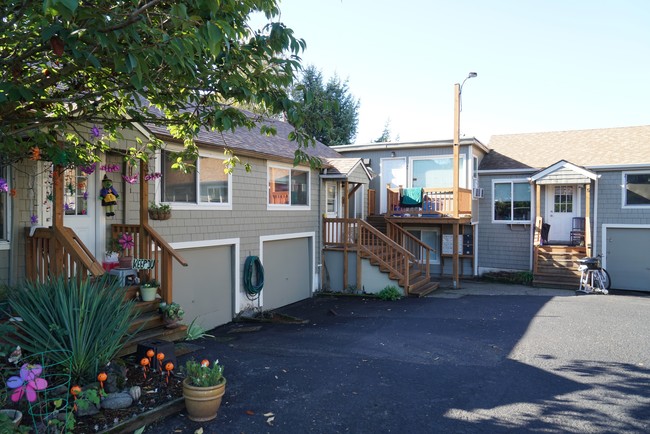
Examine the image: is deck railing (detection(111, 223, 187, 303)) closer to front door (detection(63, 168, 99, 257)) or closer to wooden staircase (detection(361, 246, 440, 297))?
front door (detection(63, 168, 99, 257))

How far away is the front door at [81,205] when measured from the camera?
6965mm

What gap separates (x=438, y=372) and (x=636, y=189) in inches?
521

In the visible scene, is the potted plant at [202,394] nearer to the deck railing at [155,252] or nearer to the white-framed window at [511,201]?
the deck railing at [155,252]

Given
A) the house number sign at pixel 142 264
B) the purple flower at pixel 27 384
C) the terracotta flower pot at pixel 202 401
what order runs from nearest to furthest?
the purple flower at pixel 27 384 → the terracotta flower pot at pixel 202 401 → the house number sign at pixel 142 264

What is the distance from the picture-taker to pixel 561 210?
1716 centimetres

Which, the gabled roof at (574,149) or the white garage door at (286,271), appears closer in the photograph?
the white garage door at (286,271)

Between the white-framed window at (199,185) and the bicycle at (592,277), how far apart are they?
1143 cm

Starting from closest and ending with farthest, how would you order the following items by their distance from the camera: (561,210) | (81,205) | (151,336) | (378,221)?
(151,336) < (81,205) < (561,210) < (378,221)

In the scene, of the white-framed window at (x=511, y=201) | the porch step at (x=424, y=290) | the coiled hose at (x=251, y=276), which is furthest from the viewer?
the white-framed window at (x=511, y=201)

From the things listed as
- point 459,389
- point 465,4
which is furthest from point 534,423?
point 465,4

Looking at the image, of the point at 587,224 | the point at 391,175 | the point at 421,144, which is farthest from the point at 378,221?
the point at 587,224

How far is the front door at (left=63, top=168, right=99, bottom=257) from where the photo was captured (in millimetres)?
6965

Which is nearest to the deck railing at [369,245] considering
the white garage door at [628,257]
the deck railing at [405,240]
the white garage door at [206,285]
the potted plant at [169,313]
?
the deck railing at [405,240]

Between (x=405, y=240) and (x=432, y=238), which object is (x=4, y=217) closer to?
(x=405, y=240)
